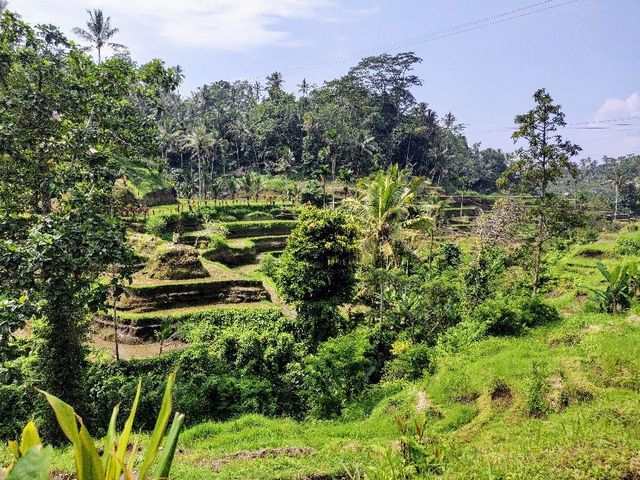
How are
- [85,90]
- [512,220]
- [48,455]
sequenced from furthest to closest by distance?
[512,220], [85,90], [48,455]

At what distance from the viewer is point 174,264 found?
2344 cm

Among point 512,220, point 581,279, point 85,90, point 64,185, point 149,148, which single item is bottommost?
point 581,279

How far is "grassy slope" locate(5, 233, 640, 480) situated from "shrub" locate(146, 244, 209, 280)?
12898 millimetres

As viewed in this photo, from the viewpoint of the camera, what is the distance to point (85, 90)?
32.9ft

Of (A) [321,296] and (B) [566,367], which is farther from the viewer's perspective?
(A) [321,296]

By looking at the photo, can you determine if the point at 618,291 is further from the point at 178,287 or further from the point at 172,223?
the point at 172,223

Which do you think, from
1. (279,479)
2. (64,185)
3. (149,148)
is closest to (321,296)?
(149,148)

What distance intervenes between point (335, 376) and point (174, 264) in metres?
13.6

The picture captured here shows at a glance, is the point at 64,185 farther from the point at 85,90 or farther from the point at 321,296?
the point at 321,296

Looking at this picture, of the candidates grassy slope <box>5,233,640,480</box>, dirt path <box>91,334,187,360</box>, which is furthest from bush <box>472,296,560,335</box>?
dirt path <box>91,334,187,360</box>

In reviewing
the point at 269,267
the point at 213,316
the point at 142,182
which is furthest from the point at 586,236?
the point at 142,182

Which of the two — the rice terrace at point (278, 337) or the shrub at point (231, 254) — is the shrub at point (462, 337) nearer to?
the rice terrace at point (278, 337)

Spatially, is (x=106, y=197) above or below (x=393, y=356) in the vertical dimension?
above

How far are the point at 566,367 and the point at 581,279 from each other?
1529 centimetres
